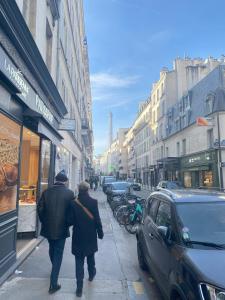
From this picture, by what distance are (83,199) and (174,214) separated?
1542 millimetres

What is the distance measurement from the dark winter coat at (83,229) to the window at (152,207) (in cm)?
118

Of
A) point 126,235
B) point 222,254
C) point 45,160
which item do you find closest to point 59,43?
point 45,160

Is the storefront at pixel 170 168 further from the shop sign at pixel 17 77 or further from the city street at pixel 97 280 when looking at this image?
the shop sign at pixel 17 77

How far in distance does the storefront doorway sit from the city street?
87 centimetres

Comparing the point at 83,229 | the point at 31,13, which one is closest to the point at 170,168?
the point at 31,13

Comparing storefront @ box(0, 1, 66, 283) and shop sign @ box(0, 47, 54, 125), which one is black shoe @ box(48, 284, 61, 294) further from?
shop sign @ box(0, 47, 54, 125)

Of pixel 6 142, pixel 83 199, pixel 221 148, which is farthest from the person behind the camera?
pixel 221 148

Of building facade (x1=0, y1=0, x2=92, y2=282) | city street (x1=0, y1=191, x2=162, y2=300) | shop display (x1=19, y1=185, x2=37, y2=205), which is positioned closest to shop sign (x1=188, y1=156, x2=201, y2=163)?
building facade (x1=0, y1=0, x2=92, y2=282)

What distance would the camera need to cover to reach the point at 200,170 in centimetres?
2983

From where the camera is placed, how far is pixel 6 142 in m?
5.44

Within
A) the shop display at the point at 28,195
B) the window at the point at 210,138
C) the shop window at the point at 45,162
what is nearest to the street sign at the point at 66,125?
the shop window at the point at 45,162

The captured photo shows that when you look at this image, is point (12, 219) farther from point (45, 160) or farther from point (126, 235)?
point (126, 235)

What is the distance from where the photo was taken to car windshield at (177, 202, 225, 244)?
12.4 feet

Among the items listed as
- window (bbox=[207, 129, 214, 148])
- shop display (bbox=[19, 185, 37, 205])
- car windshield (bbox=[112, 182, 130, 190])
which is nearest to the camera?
shop display (bbox=[19, 185, 37, 205])
